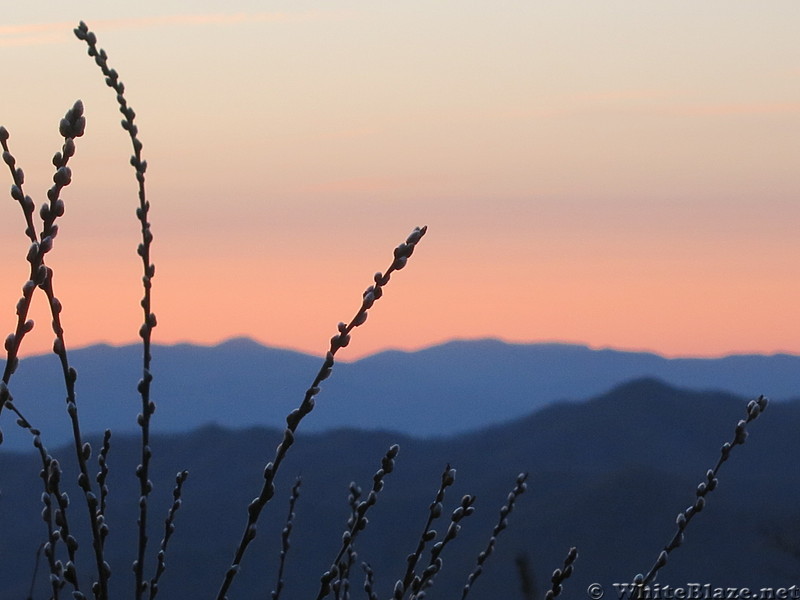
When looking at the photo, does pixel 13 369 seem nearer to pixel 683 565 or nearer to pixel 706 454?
pixel 683 565

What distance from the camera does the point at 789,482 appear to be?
34719 millimetres

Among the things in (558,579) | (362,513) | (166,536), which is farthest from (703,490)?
(166,536)

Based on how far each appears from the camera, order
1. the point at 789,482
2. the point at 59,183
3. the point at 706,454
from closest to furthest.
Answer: the point at 59,183
the point at 789,482
the point at 706,454

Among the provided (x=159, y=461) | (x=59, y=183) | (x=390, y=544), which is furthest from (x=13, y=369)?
(x=159, y=461)

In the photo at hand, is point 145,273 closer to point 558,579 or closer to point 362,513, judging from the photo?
point 362,513

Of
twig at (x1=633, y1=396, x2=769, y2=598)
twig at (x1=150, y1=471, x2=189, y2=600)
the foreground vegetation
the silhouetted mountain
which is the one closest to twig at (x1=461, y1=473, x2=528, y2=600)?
the foreground vegetation

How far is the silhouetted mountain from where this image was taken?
82.0 ft

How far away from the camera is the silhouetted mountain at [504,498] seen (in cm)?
2498

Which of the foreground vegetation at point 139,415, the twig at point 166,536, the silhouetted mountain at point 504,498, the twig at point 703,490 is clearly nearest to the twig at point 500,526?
the foreground vegetation at point 139,415

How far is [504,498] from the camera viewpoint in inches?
1184

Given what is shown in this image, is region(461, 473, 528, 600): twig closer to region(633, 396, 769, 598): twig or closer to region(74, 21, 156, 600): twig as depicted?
region(633, 396, 769, 598): twig

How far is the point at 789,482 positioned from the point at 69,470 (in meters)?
22.0

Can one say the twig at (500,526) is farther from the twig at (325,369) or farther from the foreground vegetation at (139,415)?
the twig at (325,369)

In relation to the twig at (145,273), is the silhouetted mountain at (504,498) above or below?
above
